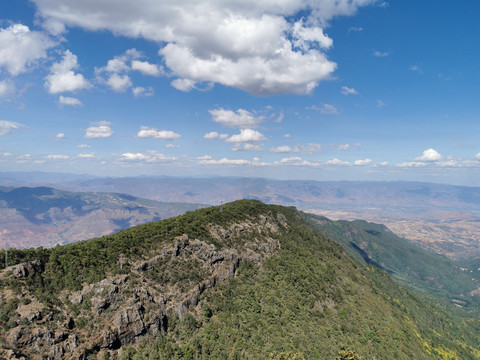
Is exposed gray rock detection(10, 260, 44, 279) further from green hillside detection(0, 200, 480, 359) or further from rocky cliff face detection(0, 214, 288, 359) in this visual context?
green hillside detection(0, 200, 480, 359)

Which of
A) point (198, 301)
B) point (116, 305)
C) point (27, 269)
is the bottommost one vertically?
point (198, 301)

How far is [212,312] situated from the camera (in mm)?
74438

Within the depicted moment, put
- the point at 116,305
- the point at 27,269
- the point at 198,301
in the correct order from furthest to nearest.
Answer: the point at 198,301 < the point at 116,305 < the point at 27,269

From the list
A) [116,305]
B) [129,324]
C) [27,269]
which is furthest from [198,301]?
[27,269]

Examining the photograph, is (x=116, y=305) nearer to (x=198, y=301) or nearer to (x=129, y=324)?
(x=129, y=324)

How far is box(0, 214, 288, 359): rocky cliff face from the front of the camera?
47844 mm

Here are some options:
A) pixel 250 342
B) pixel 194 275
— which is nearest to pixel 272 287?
pixel 250 342

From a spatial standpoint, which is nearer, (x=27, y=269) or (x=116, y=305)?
(x=27, y=269)

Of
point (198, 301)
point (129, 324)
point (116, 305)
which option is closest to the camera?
point (129, 324)

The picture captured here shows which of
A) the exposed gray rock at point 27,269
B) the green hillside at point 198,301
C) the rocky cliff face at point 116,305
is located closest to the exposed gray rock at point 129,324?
the rocky cliff face at point 116,305

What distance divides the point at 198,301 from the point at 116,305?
2344cm

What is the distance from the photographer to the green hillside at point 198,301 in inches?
2089

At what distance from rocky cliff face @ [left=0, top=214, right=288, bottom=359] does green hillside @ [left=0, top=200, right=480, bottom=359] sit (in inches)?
8.4

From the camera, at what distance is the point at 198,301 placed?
245 ft
